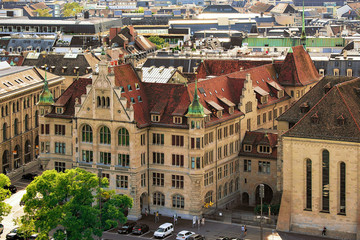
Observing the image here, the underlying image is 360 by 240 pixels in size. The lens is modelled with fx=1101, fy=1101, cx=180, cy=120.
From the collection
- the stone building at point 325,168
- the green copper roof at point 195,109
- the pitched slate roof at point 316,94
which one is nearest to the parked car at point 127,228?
the green copper roof at point 195,109

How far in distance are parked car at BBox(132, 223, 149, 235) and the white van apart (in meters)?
2.75

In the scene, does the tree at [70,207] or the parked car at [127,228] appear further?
the parked car at [127,228]

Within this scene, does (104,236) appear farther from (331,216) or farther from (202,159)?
(331,216)

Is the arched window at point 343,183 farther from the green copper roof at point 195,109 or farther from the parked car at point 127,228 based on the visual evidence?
the parked car at point 127,228

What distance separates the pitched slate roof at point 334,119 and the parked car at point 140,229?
29297 mm

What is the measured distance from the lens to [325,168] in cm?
18588

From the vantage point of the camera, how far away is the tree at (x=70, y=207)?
174250 millimetres

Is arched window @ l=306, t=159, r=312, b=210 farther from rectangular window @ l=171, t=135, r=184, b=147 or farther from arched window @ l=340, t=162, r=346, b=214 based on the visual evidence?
rectangular window @ l=171, t=135, r=184, b=147

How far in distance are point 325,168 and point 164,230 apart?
2940cm

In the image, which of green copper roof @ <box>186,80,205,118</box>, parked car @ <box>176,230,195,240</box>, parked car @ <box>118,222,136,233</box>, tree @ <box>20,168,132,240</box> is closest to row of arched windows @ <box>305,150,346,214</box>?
green copper roof @ <box>186,80,205,118</box>

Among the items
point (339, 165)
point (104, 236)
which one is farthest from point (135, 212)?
point (339, 165)

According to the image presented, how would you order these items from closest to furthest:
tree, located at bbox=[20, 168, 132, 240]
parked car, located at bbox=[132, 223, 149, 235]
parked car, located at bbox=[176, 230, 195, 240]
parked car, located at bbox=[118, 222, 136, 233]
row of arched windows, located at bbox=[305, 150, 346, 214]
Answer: tree, located at bbox=[20, 168, 132, 240] → row of arched windows, located at bbox=[305, 150, 346, 214] → parked car, located at bbox=[176, 230, 195, 240] → parked car, located at bbox=[132, 223, 149, 235] → parked car, located at bbox=[118, 222, 136, 233]

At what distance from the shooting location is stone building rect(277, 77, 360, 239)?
604 feet

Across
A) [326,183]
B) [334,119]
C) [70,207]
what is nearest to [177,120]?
[334,119]
